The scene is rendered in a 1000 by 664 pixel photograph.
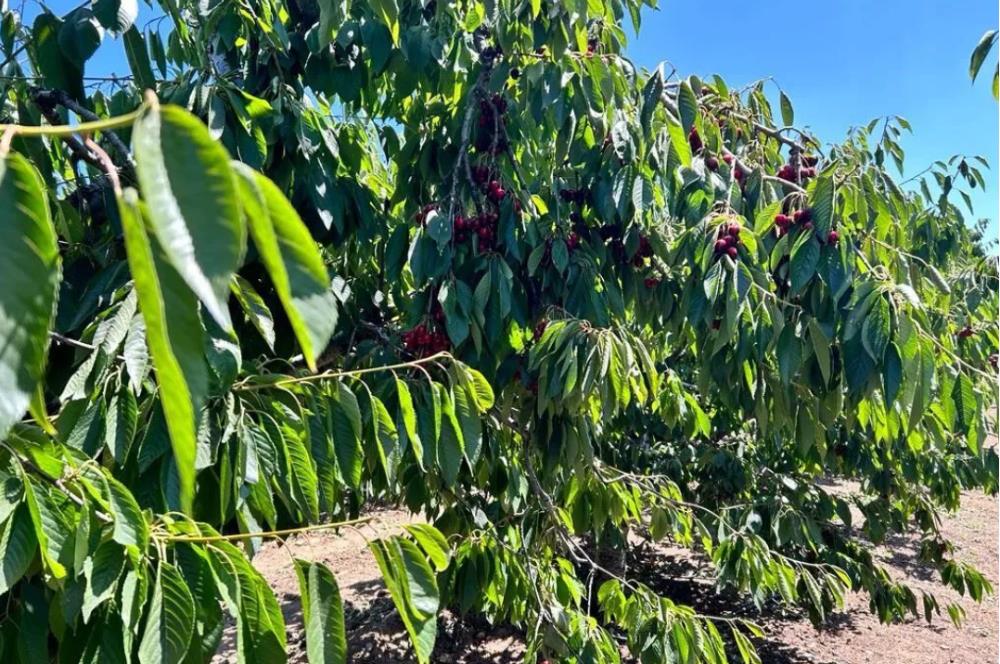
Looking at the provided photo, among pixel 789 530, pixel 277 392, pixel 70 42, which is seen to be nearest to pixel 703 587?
Answer: pixel 789 530

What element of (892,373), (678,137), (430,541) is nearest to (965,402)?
(892,373)

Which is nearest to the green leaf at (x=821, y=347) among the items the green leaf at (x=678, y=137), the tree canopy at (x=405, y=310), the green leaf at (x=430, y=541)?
the tree canopy at (x=405, y=310)

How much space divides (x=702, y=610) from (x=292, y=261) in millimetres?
5610

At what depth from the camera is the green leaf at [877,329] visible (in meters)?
1.48

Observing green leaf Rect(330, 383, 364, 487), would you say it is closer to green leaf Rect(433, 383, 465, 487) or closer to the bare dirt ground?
green leaf Rect(433, 383, 465, 487)

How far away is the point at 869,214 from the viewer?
1909 millimetres

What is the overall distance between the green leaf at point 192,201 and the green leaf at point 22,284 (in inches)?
2.4

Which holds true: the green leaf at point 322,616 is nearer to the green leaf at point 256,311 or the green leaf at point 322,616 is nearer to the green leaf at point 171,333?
the green leaf at point 256,311

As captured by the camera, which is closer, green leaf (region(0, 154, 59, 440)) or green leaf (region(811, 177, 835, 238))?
green leaf (region(0, 154, 59, 440))

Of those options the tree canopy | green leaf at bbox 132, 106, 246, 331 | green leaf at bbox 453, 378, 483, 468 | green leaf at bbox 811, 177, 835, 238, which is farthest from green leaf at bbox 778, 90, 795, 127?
green leaf at bbox 132, 106, 246, 331

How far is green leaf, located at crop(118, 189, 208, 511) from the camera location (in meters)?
0.27

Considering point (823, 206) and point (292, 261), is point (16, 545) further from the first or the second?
point (823, 206)

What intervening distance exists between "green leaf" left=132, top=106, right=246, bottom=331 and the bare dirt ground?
12.3 ft

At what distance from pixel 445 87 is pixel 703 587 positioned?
190 inches
